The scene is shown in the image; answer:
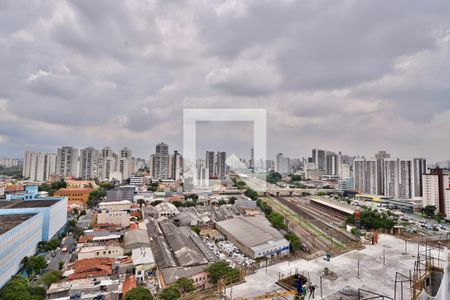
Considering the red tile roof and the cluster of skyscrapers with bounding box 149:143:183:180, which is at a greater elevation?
the cluster of skyscrapers with bounding box 149:143:183:180

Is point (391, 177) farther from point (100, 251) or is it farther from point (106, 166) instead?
point (106, 166)

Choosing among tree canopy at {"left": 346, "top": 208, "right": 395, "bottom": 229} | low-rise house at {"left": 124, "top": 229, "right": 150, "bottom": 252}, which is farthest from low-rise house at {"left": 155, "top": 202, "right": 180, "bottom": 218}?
tree canopy at {"left": 346, "top": 208, "right": 395, "bottom": 229}

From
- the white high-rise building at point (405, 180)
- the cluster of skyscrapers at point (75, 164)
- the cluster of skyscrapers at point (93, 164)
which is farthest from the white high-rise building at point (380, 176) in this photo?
the cluster of skyscrapers at point (75, 164)

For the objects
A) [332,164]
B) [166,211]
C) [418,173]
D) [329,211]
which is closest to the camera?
[166,211]

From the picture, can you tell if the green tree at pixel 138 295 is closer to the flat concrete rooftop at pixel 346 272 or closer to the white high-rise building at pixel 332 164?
the flat concrete rooftop at pixel 346 272

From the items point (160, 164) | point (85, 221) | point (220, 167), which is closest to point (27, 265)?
point (85, 221)

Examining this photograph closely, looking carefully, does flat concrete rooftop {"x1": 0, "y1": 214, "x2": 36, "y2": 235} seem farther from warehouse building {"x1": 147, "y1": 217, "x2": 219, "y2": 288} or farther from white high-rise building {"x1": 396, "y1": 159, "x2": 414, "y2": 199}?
white high-rise building {"x1": 396, "y1": 159, "x2": 414, "y2": 199}
